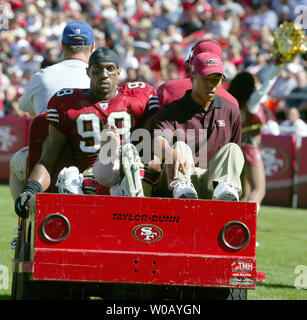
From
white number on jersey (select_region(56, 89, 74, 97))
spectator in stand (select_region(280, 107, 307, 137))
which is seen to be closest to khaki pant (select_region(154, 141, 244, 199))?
white number on jersey (select_region(56, 89, 74, 97))

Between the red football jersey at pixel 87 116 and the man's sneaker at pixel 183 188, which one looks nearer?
the man's sneaker at pixel 183 188

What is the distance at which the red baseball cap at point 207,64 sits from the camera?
18.2ft

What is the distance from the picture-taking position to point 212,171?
520cm

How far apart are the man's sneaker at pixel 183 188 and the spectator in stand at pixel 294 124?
35.2 feet

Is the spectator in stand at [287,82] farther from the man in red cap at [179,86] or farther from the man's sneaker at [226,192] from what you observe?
the man's sneaker at [226,192]

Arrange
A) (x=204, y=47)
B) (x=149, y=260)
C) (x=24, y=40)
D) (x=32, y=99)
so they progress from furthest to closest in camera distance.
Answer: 1. (x=24, y=40)
2. (x=32, y=99)
3. (x=204, y=47)
4. (x=149, y=260)

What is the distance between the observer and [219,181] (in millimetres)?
5062

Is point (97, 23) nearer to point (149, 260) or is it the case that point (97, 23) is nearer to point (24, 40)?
point (24, 40)

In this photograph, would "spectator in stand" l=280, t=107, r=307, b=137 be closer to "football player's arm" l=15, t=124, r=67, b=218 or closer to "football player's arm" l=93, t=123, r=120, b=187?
"football player's arm" l=15, t=124, r=67, b=218

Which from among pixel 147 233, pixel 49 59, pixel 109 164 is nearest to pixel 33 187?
pixel 109 164

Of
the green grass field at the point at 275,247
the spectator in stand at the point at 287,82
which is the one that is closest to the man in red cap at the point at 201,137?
the green grass field at the point at 275,247

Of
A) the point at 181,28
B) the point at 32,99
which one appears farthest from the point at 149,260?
the point at 181,28

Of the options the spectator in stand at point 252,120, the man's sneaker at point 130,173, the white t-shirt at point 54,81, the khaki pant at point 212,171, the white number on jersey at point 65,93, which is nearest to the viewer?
the man's sneaker at point 130,173
